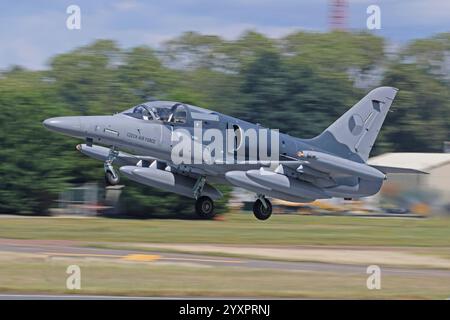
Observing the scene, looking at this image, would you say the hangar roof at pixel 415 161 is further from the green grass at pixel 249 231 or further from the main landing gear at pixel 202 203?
the main landing gear at pixel 202 203

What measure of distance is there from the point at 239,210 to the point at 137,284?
27.6 metres

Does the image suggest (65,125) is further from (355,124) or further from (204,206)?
(355,124)

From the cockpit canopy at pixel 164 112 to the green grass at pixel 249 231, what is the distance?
474cm

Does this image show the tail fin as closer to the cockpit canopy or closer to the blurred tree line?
the cockpit canopy

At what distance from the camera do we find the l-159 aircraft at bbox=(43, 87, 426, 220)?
66.9ft

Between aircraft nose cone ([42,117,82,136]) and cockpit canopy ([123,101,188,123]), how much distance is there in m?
1.54

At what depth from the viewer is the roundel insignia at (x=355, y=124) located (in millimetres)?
22703

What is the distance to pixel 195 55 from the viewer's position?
70.1 m

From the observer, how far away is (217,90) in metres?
58.1

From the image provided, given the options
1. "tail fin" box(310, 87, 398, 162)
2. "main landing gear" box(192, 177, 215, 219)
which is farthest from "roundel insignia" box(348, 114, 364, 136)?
"main landing gear" box(192, 177, 215, 219)

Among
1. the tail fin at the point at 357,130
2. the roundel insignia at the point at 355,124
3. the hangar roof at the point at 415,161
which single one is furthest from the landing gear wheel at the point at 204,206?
the hangar roof at the point at 415,161

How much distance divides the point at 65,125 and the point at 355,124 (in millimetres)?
8155

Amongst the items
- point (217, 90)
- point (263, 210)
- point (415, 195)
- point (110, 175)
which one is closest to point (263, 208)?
point (263, 210)
